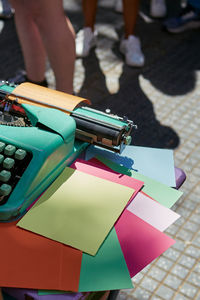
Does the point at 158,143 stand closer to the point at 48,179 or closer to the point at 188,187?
the point at 188,187

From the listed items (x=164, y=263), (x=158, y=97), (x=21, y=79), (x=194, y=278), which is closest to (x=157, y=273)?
(x=164, y=263)

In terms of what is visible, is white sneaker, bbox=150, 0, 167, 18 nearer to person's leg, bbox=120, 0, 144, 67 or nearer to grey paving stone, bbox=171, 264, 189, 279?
person's leg, bbox=120, 0, 144, 67

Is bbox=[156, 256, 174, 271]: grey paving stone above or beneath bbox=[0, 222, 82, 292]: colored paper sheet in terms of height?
beneath

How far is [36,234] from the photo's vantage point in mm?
1105

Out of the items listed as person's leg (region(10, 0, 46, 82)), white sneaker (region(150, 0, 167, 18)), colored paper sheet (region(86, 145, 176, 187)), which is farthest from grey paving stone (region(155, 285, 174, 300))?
white sneaker (region(150, 0, 167, 18))

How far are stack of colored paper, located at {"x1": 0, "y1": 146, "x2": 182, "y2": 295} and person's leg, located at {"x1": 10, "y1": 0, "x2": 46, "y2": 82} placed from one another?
1.66 metres

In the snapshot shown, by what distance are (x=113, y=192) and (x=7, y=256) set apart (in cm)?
37

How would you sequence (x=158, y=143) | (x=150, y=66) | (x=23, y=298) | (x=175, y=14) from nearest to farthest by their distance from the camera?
(x=23, y=298)
(x=158, y=143)
(x=150, y=66)
(x=175, y=14)

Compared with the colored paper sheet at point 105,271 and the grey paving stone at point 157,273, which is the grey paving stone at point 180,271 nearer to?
the grey paving stone at point 157,273

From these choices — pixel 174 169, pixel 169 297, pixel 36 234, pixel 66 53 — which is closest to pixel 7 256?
pixel 36 234

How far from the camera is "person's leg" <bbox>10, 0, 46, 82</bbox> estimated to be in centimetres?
268

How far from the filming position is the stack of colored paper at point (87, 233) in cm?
102

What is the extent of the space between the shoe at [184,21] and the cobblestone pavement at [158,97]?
8 centimetres

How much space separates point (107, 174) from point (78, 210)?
7.9 inches
